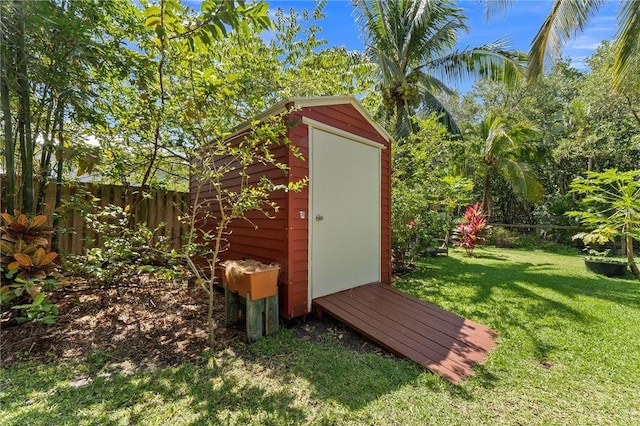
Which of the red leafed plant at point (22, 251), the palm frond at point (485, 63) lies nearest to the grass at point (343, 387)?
the red leafed plant at point (22, 251)

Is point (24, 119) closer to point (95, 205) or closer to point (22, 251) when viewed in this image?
point (95, 205)

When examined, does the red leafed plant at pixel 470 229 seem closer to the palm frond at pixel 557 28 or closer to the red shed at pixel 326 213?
the palm frond at pixel 557 28

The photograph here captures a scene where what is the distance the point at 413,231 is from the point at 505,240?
22.5 feet

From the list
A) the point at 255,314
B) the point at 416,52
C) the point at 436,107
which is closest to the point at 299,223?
the point at 255,314

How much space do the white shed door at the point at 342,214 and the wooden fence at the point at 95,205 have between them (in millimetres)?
1685

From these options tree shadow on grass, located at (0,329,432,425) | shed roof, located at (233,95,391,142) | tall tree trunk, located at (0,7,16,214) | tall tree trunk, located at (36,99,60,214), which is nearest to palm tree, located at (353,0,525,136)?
shed roof, located at (233,95,391,142)

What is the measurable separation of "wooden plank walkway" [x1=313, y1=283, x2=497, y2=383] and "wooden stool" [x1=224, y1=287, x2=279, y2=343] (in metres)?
0.58

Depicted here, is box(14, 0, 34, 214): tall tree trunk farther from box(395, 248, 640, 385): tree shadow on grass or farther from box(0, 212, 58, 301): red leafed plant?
box(395, 248, 640, 385): tree shadow on grass

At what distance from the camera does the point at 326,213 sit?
3.48 m

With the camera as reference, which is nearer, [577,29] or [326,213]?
[326,213]

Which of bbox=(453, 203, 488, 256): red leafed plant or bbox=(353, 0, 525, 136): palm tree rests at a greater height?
bbox=(353, 0, 525, 136): palm tree

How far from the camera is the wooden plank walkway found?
246cm

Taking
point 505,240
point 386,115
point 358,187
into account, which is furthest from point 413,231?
point 505,240

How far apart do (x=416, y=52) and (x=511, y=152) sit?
19.2 ft
